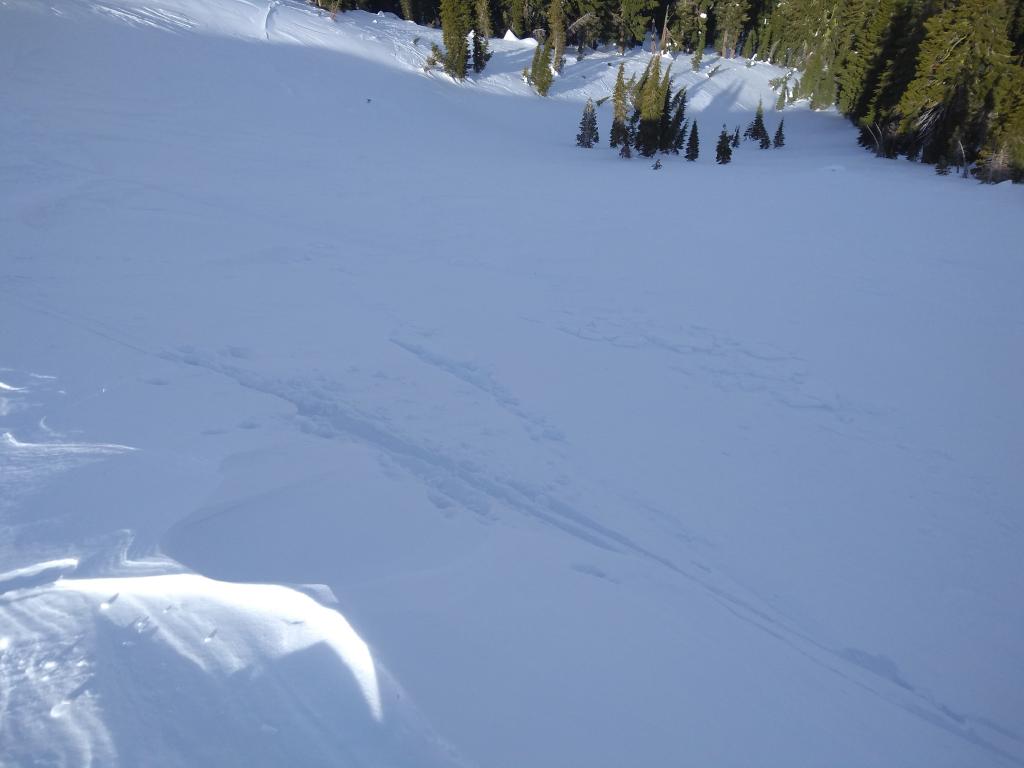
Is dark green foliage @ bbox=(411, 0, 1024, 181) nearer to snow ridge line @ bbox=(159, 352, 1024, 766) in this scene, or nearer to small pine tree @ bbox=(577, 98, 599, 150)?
small pine tree @ bbox=(577, 98, 599, 150)

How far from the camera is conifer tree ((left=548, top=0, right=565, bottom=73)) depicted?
111ft

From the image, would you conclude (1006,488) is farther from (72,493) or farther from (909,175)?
(909,175)

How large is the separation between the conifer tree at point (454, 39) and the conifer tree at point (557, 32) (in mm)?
7088

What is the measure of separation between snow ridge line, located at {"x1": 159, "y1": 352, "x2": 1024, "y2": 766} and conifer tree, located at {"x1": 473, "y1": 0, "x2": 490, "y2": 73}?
32758mm

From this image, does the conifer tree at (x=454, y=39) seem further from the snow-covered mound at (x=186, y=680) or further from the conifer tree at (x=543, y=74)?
the snow-covered mound at (x=186, y=680)

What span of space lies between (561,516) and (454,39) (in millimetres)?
32921

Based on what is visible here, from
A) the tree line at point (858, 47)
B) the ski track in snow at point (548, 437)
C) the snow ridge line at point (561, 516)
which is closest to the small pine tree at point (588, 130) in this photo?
the tree line at point (858, 47)

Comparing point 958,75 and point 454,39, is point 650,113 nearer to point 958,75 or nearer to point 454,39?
point 958,75

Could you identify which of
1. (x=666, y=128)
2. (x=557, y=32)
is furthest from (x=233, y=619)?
(x=557, y=32)

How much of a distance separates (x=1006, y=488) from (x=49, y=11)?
29.3 meters

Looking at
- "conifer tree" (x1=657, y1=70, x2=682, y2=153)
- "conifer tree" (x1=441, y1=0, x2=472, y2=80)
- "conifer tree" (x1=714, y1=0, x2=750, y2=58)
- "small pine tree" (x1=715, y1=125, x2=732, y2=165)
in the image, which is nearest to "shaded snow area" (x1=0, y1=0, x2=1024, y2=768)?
"small pine tree" (x1=715, y1=125, x2=732, y2=165)

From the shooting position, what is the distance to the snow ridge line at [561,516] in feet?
8.39

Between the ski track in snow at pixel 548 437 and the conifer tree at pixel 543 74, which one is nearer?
the ski track in snow at pixel 548 437

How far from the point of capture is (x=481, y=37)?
32.7 meters
